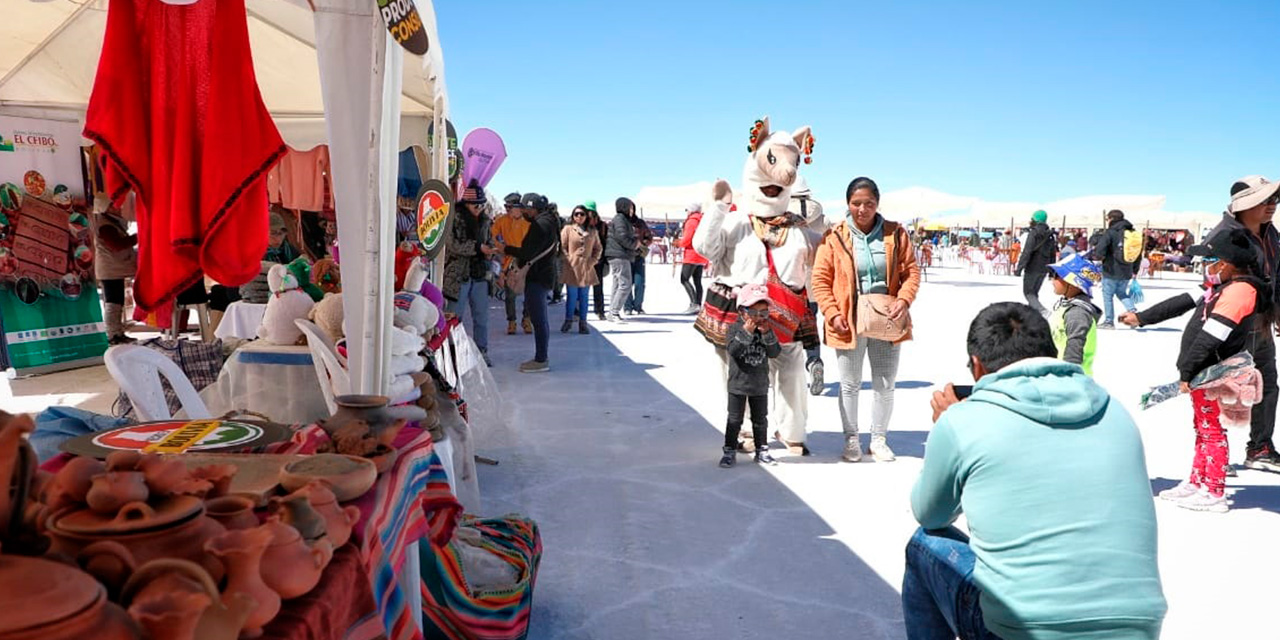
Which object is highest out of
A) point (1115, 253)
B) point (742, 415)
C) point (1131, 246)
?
point (1131, 246)

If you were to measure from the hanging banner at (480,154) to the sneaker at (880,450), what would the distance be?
4226mm

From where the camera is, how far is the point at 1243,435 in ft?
17.8

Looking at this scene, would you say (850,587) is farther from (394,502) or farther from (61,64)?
(61,64)

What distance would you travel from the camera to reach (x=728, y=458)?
186 inches

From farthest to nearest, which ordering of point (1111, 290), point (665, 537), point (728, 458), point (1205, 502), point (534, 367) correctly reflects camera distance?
point (1111, 290)
point (534, 367)
point (728, 458)
point (1205, 502)
point (665, 537)

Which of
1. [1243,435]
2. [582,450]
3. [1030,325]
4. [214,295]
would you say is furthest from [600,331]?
[1030,325]

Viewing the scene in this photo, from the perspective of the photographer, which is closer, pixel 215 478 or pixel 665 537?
pixel 215 478

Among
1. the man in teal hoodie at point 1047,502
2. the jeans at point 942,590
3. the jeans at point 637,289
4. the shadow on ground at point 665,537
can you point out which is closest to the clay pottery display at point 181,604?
the man in teal hoodie at point 1047,502

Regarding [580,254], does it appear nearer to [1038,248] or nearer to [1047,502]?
[1038,248]

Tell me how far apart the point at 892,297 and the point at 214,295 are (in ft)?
20.2

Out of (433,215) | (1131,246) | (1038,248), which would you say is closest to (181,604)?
(433,215)

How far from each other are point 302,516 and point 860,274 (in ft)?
12.9

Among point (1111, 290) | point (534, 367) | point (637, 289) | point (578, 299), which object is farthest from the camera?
point (637, 289)

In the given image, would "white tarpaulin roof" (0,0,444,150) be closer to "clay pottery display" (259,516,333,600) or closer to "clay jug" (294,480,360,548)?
"clay jug" (294,480,360,548)
